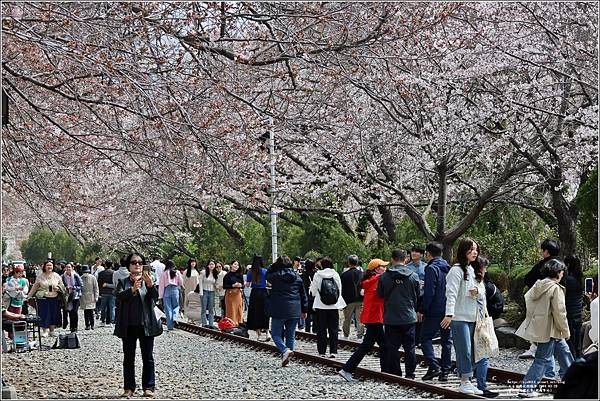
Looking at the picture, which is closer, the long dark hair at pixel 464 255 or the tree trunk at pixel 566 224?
the long dark hair at pixel 464 255

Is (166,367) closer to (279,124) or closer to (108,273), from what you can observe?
(279,124)

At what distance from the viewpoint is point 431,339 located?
1273 cm

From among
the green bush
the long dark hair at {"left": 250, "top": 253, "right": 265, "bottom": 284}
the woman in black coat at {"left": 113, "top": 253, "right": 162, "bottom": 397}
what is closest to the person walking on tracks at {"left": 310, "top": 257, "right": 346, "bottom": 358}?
the long dark hair at {"left": 250, "top": 253, "right": 265, "bottom": 284}

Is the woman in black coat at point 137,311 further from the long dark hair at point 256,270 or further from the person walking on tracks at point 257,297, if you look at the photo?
the long dark hair at point 256,270

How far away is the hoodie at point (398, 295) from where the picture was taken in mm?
12336

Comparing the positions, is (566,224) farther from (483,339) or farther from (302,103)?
(483,339)

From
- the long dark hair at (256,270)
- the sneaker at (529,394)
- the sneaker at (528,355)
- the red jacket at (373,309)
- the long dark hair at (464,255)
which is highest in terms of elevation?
the long dark hair at (256,270)

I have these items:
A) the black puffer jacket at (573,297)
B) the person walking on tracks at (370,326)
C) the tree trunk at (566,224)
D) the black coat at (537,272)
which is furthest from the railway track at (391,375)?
the tree trunk at (566,224)

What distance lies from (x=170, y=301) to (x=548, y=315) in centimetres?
1364

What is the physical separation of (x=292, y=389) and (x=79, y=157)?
6.17 metres

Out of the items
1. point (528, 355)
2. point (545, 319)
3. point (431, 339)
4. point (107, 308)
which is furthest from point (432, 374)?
point (107, 308)

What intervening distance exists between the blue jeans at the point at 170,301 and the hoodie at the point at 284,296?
7953 mm

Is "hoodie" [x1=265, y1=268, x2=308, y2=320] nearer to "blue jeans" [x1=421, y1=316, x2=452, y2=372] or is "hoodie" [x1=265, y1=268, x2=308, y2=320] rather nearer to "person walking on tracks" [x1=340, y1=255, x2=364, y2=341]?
"person walking on tracks" [x1=340, y1=255, x2=364, y2=341]

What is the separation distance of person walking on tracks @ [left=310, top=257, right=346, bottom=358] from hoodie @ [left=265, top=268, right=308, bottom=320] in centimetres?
47
